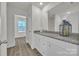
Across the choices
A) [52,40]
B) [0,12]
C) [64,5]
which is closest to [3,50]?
[0,12]

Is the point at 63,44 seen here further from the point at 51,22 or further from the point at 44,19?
the point at 44,19

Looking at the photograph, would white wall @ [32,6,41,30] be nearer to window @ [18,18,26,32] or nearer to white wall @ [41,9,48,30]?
white wall @ [41,9,48,30]

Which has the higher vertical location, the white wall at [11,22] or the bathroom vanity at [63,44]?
the white wall at [11,22]

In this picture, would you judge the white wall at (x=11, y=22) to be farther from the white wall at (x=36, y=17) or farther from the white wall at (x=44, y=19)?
the white wall at (x=44, y=19)

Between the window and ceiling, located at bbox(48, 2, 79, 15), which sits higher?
ceiling, located at bbox(48, 2, 79, 15)

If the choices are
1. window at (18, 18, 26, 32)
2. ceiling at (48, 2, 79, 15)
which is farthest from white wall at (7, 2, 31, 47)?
ceiling at (48, 2, 79, 15)

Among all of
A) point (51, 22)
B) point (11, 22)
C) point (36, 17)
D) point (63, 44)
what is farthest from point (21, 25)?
point (63, 44)

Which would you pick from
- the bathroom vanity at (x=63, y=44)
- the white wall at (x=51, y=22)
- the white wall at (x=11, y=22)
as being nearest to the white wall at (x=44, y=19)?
the white wall at (x=51, y=22)

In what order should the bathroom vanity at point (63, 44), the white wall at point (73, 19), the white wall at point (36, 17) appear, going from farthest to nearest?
the white wall at point (36, 17) → the white wall at point (73, 19) → the bathroom vanity at point (63, 44)

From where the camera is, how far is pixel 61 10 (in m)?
1.69

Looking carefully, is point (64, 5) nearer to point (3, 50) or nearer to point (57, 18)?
point (57, 18)

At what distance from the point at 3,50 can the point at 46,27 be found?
3.39 ft

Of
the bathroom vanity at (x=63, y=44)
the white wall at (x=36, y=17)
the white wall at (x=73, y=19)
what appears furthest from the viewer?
the white wall at (x=36, y=17)

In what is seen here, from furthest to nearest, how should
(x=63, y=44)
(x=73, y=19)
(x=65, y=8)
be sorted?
(x=65, y=8) → (x=73, y=19) → (x=63, y=44)
